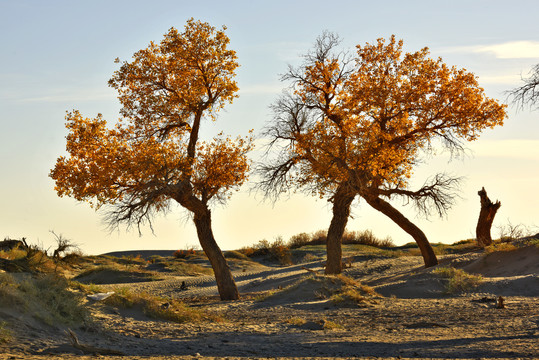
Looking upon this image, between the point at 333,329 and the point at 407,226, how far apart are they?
14.3 metres

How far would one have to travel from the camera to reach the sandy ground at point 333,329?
8.87 metres

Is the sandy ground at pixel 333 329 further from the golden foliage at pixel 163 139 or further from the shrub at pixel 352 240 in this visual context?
the shrub at pixel 352 240

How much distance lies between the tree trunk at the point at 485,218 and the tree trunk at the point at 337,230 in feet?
29.3

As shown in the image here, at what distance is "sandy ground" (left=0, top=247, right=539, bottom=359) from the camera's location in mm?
8867

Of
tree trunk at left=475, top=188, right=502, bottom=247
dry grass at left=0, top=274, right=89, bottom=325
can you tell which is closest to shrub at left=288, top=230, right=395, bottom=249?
tree trunk at left=475, top=188, right=502, bottom=247

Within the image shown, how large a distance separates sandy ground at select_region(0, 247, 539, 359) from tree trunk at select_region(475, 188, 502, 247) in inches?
452

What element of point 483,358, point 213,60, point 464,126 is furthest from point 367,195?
point 483,358

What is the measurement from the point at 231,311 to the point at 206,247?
13.6ft

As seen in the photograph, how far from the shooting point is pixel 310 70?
2441 centimetres

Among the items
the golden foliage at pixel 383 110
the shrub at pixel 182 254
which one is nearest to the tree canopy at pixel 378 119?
the golden foliage at pixel 383 110

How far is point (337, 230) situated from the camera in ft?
78.3

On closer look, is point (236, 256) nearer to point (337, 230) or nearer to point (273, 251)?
point (273, 251)

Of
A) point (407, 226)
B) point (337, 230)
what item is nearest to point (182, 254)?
point (337, 230)

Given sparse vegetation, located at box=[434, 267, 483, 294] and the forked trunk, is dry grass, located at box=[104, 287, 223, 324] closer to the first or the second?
the forked trunk
